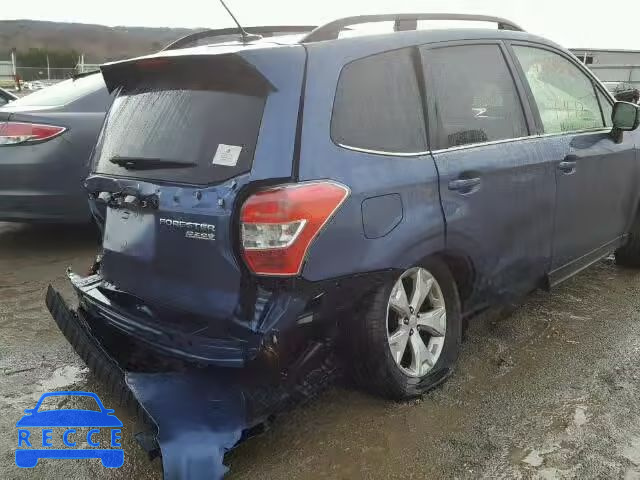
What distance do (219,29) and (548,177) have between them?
205 cm

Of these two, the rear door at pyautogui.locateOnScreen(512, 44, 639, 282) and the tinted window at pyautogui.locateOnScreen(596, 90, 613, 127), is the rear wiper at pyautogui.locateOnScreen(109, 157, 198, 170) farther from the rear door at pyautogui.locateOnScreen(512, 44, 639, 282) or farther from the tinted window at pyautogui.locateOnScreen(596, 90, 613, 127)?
the tinted window at pyautogui.locateOnScreen(596, 90, 613, 127)

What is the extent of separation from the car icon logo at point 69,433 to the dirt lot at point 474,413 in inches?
1.7

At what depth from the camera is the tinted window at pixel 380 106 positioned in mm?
2508

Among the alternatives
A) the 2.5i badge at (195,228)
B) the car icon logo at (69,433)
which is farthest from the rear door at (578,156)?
the car icon logo at (69,433)

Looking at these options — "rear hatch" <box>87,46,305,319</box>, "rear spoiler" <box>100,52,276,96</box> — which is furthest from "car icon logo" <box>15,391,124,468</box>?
"rear spoiler" <box>100,52,276,96</box>

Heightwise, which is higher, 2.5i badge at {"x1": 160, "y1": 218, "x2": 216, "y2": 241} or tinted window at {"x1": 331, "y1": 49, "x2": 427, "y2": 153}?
tinted window at {"x1": 331, "y1": 49, "x2": 427, "y2": 153}

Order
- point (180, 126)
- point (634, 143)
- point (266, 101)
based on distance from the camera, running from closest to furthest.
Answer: point (266, 101), point (180, 126), point (634, 143)

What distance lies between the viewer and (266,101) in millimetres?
2359

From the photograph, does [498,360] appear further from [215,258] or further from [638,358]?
[215,258]

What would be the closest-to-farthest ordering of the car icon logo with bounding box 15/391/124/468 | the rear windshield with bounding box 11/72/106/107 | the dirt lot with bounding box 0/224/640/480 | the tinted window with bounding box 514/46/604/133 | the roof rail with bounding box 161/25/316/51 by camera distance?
the dirt lot with bounding box 0/224/640/480
the car icon logo with bounding box 15/391/124/468
the roof rail with bounding box 161/25/316/51
the tinted window with bounding box 514/46/604/133
the rear windshield with bounding box 11/72/106/107

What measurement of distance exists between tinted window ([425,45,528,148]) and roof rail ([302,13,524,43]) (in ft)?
0.63

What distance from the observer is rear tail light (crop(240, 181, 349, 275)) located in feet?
7.42

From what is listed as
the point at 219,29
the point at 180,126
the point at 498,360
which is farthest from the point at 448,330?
the point at 219,29

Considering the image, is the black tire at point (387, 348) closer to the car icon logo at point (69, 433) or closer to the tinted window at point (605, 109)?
the car icon logo at point (69, 433)
